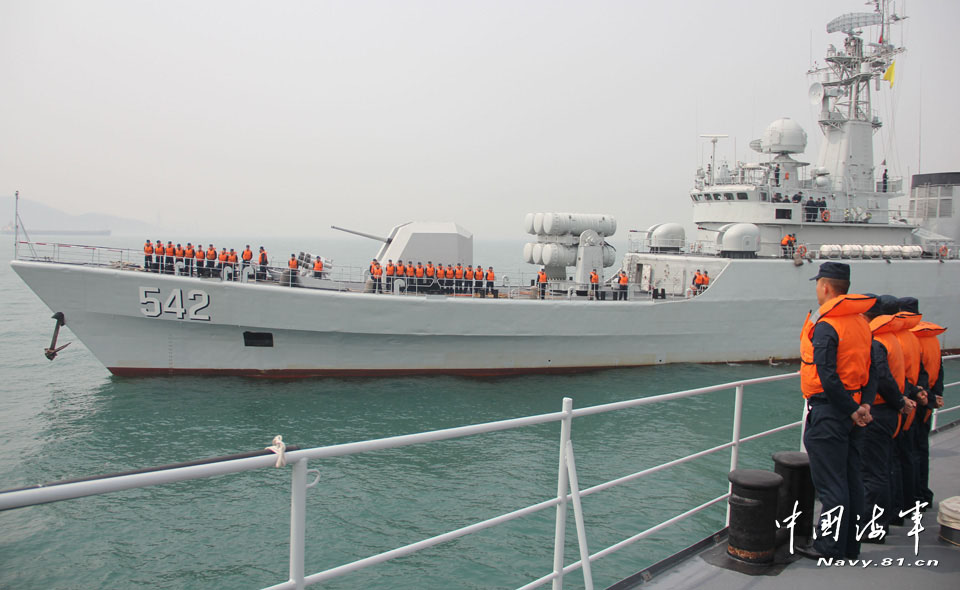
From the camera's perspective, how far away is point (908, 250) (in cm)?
1916

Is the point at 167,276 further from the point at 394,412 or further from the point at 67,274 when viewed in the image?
the point at 394,412

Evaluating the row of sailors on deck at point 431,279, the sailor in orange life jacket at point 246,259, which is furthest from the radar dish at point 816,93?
the sailor in orange life jacket at point 246,259

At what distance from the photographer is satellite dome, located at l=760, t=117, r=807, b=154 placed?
63.2 feet

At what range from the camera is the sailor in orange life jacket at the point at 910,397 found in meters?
4.07

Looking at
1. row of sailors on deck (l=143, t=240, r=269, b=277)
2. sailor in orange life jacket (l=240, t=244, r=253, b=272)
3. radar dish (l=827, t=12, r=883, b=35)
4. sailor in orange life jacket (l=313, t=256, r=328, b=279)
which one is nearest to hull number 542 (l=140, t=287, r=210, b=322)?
row of sailors on deck (l=143, t=240, r=269, b=277)

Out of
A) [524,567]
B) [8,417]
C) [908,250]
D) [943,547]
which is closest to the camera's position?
[943,547]

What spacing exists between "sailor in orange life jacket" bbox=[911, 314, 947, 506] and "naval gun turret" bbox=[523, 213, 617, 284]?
43.7 feet

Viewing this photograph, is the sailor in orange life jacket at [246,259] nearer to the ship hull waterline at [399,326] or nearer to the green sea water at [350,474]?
the ship hull waterline at [399,326]

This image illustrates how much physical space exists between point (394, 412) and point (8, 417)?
756 cm

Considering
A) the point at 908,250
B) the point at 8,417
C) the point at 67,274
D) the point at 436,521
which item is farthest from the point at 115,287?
the point at 908,250

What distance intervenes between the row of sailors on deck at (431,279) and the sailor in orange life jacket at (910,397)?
11.8 m

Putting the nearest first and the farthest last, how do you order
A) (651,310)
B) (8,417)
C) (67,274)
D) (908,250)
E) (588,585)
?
(588,585) → (8,417) → (67,274) → (651,310) → (908,250)

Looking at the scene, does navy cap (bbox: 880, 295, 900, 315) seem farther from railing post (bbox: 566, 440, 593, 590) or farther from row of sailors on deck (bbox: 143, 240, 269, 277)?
row of sailors on deck (bbox: 143, 240, 269, 277)

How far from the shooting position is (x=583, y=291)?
16859mm
